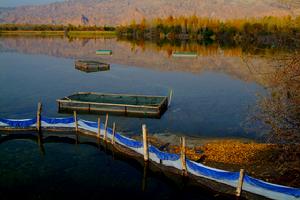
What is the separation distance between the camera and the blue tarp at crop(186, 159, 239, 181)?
15539 millimetres

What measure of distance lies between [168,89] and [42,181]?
81.7 feet

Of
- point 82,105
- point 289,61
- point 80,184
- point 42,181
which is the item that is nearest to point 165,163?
point 80,184

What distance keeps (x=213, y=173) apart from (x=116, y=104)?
14660mm

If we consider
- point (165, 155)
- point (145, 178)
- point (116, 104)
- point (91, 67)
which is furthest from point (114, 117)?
point (91, 67)

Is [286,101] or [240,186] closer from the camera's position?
[240,186]

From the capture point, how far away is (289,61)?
1416cm

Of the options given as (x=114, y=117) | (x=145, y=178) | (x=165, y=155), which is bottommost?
(x=145, y=178)

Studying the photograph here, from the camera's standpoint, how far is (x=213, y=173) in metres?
16.2

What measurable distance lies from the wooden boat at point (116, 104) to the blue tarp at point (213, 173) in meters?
11.9

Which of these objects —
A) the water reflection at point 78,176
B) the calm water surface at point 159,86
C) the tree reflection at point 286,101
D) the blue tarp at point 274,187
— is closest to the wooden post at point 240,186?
A: the blue tarp at point 274,187

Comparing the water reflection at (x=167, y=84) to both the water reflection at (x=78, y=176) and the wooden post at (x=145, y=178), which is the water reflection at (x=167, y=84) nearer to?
the water reflection at (x=78, y=176)

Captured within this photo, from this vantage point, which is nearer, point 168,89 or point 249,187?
point 249,187

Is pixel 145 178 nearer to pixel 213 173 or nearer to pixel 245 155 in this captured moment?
pixel 213 173

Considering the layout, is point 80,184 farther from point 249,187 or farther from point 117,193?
point 249,187
